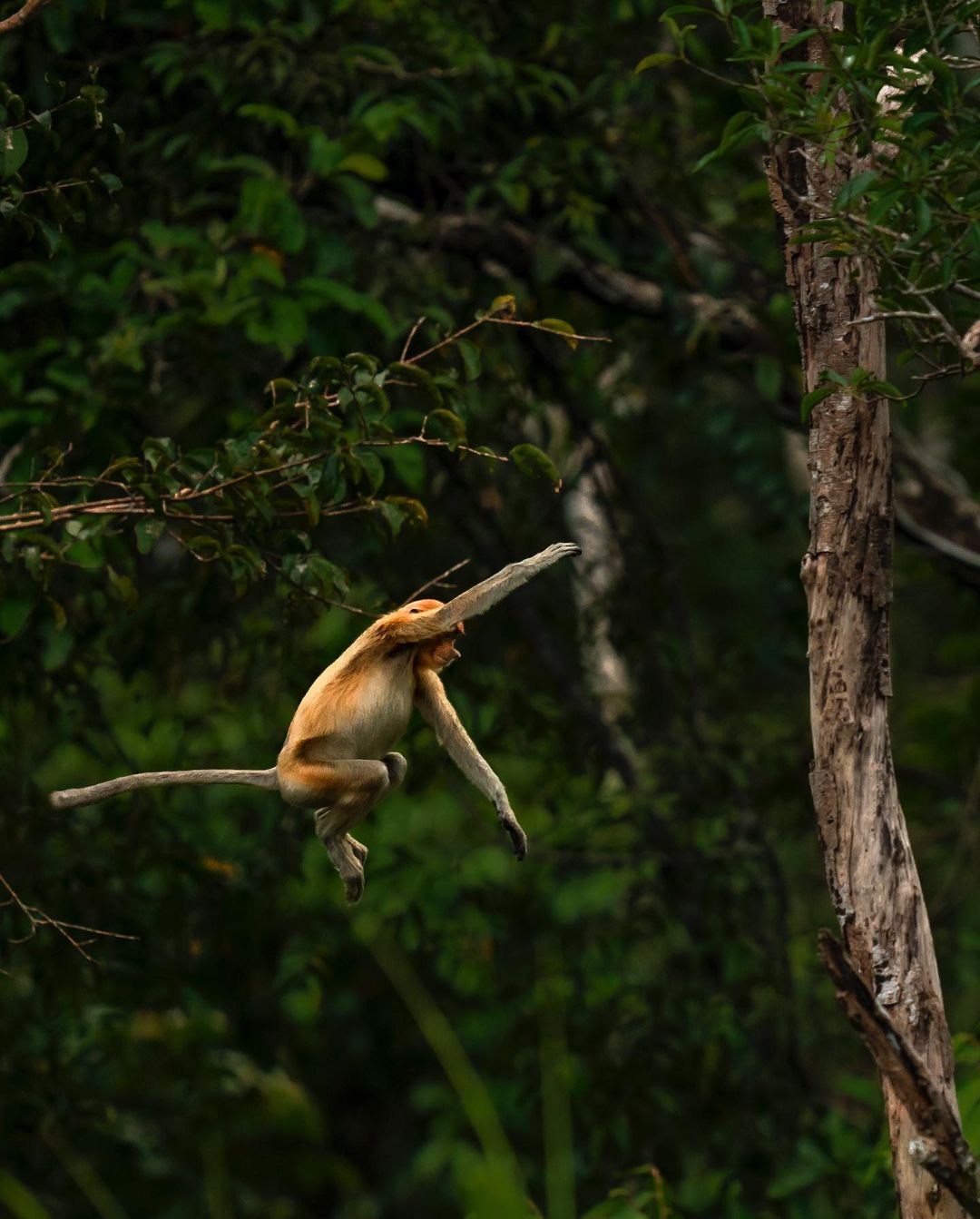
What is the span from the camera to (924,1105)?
2.48 m

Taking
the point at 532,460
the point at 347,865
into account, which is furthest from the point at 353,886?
the point at 532,460

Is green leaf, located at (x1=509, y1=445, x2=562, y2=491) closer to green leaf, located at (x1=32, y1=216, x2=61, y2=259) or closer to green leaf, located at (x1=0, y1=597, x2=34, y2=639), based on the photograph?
green leaf, located at (x1=32, y1=216, x2=61, y2=259)

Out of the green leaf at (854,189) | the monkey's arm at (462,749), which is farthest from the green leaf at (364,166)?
the monkey's arm at (462,749)

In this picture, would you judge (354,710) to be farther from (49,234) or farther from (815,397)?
(49,234)

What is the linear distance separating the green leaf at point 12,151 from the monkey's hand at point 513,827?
1275 millimetres

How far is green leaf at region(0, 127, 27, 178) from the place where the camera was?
259 cm

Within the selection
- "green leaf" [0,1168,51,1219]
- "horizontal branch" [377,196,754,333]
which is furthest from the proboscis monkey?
"green leaf" [0,1168,51,1219]

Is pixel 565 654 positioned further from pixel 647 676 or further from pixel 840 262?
pixel 840 262

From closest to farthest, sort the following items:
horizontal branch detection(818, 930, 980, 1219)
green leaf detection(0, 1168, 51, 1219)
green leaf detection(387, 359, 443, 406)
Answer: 1. horizontal branch detection(818, 930, 980, 1219)
2. green leaf detection(387, 359, 443, 406)
3. green leaf detection(0, 1168, 51, 1219)

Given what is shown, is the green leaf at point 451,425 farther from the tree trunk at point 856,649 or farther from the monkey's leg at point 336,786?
the monkey's leg at point 336,786

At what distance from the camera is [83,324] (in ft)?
14.5

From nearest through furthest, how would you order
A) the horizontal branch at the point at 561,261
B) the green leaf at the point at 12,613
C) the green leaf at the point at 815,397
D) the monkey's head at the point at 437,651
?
the monkey's head at the point at 437,651
the green leaf at the point at 815,397
the green leaf at the point at 12,613
the horizontal branch at the point at 561,261

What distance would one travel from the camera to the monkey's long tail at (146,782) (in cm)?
209

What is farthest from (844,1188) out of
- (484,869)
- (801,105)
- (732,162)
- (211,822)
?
(801,105)
